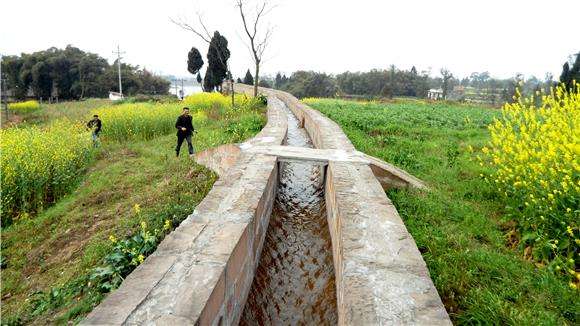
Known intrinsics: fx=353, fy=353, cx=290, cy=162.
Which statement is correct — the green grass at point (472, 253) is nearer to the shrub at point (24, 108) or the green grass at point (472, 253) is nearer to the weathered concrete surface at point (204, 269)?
the weathered concrete surface at point (204, 269)

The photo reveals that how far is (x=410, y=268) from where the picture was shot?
314 centimetres

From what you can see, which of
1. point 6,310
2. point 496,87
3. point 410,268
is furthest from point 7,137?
point 496,87

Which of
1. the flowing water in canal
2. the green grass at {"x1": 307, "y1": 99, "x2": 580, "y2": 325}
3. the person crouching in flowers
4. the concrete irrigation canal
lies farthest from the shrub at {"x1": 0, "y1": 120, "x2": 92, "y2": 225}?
the green grass at {"x1": 307, "y1": 99, "x2": 580, "y2": 325}

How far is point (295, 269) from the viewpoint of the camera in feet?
14.6

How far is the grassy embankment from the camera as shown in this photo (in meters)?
3.85

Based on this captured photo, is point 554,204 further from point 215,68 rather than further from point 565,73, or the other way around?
point 565,73

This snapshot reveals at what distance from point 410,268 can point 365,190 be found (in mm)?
1990

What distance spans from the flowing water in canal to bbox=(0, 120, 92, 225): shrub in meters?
5.17

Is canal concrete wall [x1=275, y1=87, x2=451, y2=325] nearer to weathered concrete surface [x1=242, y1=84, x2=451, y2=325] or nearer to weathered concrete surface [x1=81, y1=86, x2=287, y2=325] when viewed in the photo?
weathered concrete surface [x1=242, y1=84, x2=451, y2=325]

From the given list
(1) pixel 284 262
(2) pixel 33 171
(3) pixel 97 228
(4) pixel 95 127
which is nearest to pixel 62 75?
(4) pixel 95 127

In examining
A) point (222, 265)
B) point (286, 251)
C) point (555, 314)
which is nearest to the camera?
point (555, 314)

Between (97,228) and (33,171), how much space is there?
302 centimetres

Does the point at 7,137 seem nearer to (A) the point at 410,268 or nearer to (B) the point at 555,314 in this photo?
(A) the point at 410,268

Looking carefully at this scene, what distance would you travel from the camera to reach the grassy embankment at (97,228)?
3.85 metres
